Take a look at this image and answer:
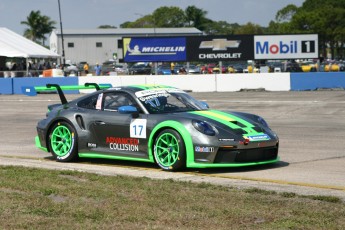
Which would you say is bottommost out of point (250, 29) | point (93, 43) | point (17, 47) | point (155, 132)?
point (155, 132)

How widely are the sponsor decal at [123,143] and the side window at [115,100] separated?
0.49 metres

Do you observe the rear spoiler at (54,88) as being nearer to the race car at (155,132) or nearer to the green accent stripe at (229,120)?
the race car at (155,132)

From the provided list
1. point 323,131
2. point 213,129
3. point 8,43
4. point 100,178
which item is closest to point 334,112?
point 323,131

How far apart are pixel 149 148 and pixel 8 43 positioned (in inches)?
1760

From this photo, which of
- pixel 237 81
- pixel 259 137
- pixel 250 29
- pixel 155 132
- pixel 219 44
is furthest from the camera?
Result: pixel 250 29

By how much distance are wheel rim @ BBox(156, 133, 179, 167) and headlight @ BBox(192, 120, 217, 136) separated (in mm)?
350

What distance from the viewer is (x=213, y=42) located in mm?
40312

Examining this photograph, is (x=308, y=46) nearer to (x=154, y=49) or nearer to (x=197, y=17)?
(x=154, y=49)

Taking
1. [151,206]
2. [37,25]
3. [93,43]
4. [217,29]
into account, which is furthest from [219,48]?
[217,29]

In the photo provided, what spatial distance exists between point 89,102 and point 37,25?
4761 inches

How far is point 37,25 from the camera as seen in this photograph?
129 m

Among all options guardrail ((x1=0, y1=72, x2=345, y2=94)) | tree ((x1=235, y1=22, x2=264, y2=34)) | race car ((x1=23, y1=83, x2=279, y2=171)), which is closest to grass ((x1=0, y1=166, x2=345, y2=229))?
race car ((x1=23, y1=83, x2=279, y2=171))

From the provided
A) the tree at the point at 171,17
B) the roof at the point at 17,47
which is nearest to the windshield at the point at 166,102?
the roof at the point at 17,47

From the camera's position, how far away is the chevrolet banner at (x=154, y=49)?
40094 millimetres
